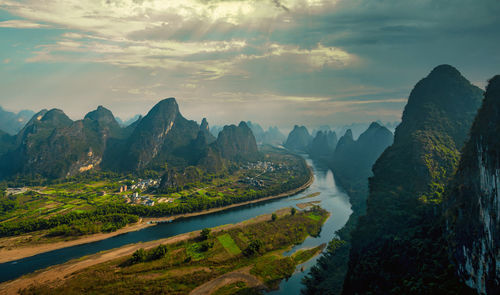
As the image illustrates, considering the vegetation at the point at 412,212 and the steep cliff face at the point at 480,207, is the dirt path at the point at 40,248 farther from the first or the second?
the steep cliff face at the point at 480,207

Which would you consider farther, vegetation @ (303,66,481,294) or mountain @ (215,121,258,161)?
mountain @ (215,121,258,161)

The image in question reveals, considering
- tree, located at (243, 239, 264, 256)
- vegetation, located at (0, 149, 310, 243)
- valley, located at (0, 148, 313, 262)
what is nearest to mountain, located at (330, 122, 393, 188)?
valley, located at (0, 148, 313, 262)

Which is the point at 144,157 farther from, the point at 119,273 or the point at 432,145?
the point at 432,145

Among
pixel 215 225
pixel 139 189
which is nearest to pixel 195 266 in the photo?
pixel 215 225

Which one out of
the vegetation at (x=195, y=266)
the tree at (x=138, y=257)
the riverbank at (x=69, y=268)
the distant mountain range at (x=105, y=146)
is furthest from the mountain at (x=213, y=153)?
the tree at (x=138, y=257)

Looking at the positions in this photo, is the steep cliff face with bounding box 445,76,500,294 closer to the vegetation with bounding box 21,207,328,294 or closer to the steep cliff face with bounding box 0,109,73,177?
the vegetation with bounding box 21,207,328,294

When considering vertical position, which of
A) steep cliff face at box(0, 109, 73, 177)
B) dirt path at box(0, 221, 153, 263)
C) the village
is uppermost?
steep cliff face at box(0, 109, 73, 177)
